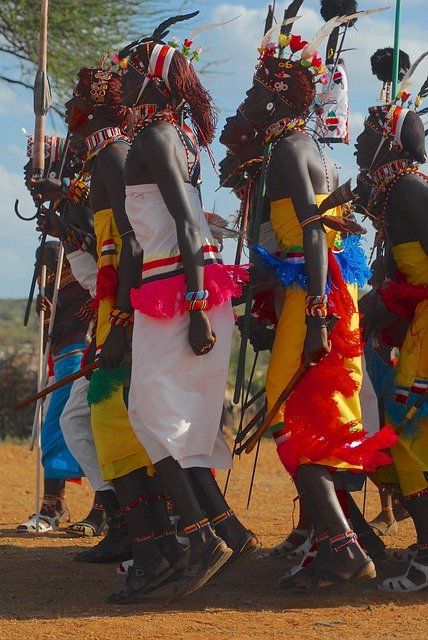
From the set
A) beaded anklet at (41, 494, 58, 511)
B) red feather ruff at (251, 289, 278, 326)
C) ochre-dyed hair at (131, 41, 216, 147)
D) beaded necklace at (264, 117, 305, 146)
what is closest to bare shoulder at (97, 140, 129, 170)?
ochre-dyed hair at (131, 41, 216, 147)

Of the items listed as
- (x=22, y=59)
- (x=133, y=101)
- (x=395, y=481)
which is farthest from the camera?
(x=22, y=59)

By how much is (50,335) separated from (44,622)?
114 inches

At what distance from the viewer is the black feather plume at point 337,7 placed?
7605mm

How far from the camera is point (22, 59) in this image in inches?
563

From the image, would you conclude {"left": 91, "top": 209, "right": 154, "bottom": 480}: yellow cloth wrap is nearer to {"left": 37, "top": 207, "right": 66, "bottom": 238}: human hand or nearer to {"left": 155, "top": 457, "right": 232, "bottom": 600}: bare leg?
{"left": 155, "top": 457, "right": 232, "bottom": 600}: bare leg


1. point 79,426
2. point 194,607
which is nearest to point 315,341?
point 194,607

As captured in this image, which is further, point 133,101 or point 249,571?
point 249,571

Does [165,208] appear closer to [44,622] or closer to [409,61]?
[44,622]

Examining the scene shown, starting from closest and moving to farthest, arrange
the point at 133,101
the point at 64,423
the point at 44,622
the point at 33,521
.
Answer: the point at 44,622
the point at 133,101
the point at 64,423
the point at 33,521

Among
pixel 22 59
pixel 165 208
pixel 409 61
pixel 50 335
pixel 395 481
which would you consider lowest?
pixel 395 481

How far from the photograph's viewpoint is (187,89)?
5551 millimetres

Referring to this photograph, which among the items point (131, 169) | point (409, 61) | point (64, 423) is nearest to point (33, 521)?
point (64, 423)

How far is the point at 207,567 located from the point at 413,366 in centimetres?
154

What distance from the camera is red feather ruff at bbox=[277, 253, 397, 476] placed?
5363 millimetres
